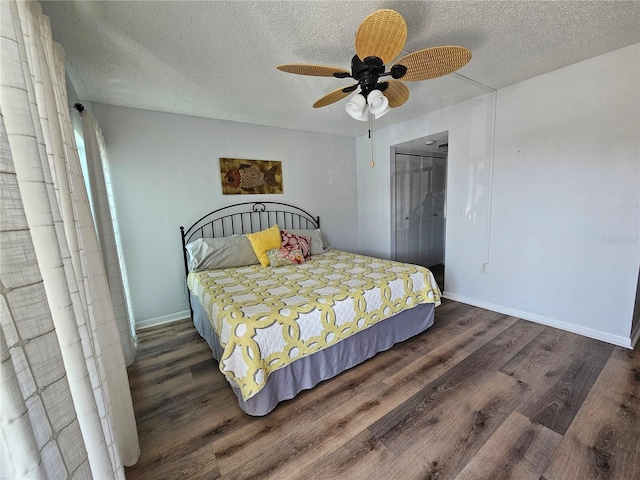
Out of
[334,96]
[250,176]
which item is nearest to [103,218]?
[250,176]

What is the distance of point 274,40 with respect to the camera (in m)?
1.78

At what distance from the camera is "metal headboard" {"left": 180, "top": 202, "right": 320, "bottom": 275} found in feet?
10.7

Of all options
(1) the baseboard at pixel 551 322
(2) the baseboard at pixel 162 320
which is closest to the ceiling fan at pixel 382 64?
(1) the baseboard at pixel 551 322

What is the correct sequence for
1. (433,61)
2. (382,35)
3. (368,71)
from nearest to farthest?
(382,35), (433,61), (368,71)

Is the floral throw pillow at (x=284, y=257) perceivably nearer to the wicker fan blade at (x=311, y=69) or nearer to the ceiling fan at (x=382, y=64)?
the ceiling fan at (x=382, y=64)

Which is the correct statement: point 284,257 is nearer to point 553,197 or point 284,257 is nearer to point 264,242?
point 264,242

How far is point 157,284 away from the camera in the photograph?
3.06 metres

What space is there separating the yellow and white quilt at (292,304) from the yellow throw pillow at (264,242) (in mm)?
165

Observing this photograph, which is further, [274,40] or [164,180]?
[164,180]

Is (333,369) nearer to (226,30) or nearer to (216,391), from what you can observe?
(216,391)

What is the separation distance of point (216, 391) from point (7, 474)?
1682mm

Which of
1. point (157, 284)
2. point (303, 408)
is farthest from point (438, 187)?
point (157, 284)

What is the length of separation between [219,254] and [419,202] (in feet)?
11.0

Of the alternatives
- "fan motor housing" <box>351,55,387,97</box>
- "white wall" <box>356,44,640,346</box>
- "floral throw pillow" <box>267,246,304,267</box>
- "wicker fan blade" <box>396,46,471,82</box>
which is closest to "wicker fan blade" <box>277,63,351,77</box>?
"fan motor housing" <box>351,55,387,97</box>
